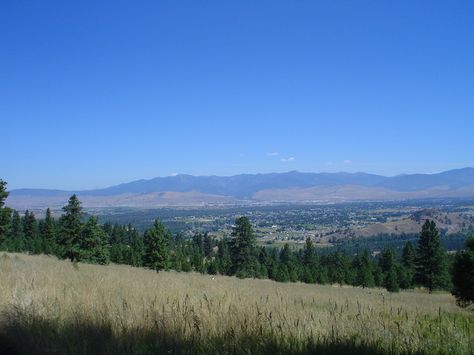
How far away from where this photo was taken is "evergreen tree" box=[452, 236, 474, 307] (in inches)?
800

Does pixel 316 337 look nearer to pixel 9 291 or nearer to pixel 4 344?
pixel 4 344

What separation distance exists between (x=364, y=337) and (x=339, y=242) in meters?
177

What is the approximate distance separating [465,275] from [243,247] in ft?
135

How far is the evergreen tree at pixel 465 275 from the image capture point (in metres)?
20.3

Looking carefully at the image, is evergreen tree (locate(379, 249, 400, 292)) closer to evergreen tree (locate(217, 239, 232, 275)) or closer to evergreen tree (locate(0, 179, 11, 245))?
evergreen tree (locate(217, 239, 232, 275))

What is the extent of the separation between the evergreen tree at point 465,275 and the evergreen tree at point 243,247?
128 ft

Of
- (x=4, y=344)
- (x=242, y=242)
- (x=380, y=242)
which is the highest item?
(x=4, y=344)

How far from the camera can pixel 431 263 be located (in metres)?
52.6

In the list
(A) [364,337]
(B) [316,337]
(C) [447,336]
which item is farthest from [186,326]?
(C) [447,336]

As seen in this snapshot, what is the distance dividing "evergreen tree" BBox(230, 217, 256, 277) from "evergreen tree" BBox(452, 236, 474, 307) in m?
39.0

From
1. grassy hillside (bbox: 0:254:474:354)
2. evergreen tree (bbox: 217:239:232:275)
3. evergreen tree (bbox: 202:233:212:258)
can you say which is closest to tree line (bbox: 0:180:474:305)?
evergreen tree (bbox: 217:239:232:275)

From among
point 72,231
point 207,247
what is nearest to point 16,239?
point 72,231

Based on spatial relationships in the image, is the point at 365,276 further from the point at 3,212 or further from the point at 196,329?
the point at 196,329

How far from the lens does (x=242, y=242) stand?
60.5 metres
